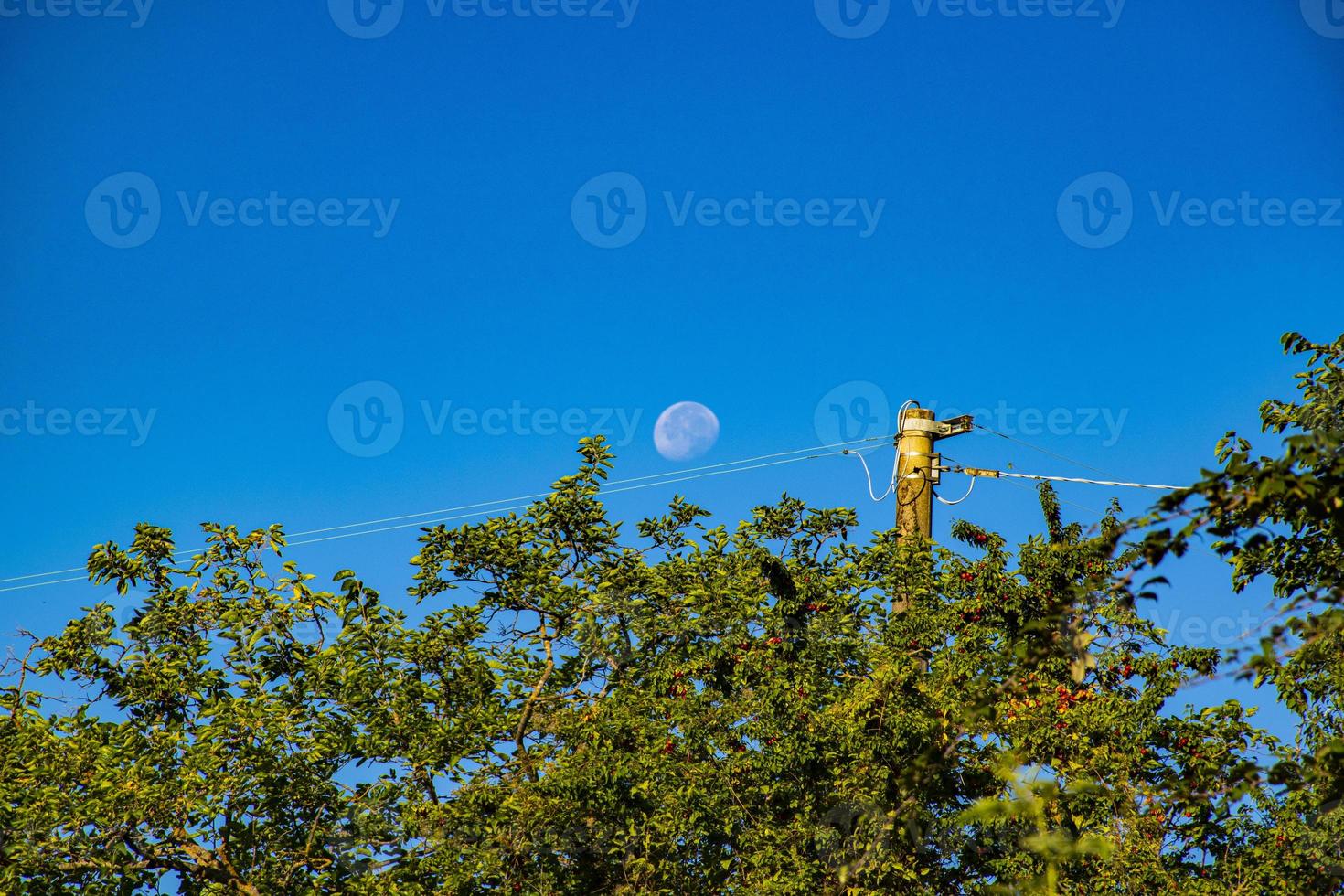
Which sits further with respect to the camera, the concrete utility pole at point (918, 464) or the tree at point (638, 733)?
the concrete utility pole at point (918, 464)

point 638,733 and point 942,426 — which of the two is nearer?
point 638,733

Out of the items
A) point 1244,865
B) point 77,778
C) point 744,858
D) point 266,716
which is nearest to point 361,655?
point 266,716

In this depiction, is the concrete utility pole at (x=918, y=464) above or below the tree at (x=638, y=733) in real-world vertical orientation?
above

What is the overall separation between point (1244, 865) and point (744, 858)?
12.4 ft

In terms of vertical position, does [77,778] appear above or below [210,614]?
below

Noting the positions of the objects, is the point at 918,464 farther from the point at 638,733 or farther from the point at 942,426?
the point at 638,733

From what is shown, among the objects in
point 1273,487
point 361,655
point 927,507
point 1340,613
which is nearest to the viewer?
point 1273,487

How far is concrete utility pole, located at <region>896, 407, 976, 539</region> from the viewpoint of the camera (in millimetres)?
13312

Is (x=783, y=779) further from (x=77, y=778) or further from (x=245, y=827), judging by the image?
(x=77, y=778)

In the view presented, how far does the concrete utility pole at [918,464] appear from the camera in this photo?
524 inches

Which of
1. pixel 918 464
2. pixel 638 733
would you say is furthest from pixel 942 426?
pixel 638 733

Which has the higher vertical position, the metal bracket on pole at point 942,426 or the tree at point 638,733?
the metal bracket on pole at point 942,426

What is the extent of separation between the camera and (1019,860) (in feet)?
31.9

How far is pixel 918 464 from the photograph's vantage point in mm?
13539
